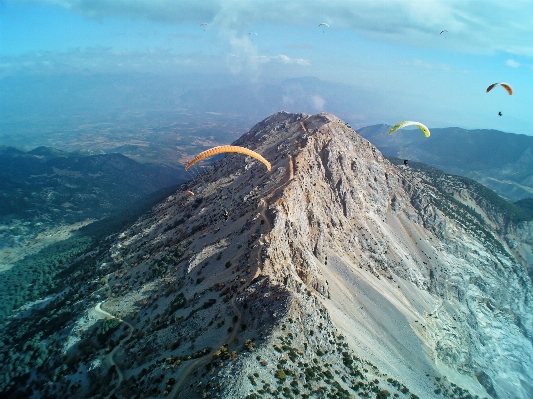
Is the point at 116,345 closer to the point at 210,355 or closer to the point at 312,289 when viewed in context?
the point at 210,355

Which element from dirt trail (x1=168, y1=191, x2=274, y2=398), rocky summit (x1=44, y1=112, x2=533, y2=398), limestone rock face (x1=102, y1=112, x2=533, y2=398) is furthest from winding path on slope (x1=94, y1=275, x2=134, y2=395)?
dirt trail (x1=168, y1=191, x2=274, y2=398)

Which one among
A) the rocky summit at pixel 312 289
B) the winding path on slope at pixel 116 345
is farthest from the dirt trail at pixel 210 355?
the winding path on slope at pixel 116 345

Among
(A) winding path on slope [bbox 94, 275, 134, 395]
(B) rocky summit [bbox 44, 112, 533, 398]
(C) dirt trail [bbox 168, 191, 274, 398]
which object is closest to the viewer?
(C) dirt trail [bbox 168, 191, 274, 398]

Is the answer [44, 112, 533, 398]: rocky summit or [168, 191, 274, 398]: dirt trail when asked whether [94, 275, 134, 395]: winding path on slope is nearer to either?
[44, 112, 533, 398]: rocky summit

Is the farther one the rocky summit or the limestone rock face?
the limestone rock face

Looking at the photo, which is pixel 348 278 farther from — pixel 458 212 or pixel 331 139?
pixel 458 212

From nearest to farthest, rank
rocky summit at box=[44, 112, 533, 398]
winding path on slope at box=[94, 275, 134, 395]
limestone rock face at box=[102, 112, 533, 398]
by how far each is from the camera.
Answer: rocky summit at box=[44, 112, 533, 398] → limestone rock face at box=[102, 112, 533, 398] → winding path on slope at box=[94, 275, 134, 395]

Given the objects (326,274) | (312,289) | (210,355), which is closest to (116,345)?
(210,355)
